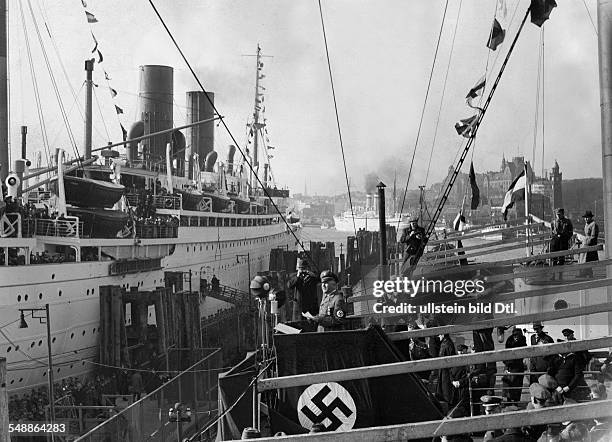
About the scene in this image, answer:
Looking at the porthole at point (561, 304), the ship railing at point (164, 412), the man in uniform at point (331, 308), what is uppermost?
the man in uniform at point (331, 308)

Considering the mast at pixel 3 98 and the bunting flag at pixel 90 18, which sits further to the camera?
the bunting flag at pixel 90 18

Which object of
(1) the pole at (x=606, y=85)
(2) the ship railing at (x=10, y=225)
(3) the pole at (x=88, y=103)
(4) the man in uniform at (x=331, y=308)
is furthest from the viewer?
(3) the pole at (x=88, y=103)

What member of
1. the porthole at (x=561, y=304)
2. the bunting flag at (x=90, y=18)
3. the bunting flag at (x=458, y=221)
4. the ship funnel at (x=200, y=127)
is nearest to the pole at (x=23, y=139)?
the bunting flag at (x=90, y=18)

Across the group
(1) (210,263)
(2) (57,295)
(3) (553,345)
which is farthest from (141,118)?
(3) (553,345)

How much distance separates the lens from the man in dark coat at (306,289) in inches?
266

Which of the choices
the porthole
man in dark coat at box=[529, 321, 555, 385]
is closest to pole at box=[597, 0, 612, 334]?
man in dark coat at box=[529, 321, 555, 385]

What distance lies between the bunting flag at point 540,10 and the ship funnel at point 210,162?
92.3ft

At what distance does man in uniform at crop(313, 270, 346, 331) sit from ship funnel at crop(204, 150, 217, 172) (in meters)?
28.9

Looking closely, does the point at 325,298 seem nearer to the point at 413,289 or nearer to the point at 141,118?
the point at 413,289

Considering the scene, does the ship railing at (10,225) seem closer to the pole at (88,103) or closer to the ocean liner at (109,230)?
the ocean liner at (109,230)

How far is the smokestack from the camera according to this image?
27188 mm

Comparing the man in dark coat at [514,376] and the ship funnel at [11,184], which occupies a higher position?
the ship funnel at [11,184]

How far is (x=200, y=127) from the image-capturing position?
34.5 m

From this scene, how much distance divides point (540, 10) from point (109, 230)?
48.8ft
